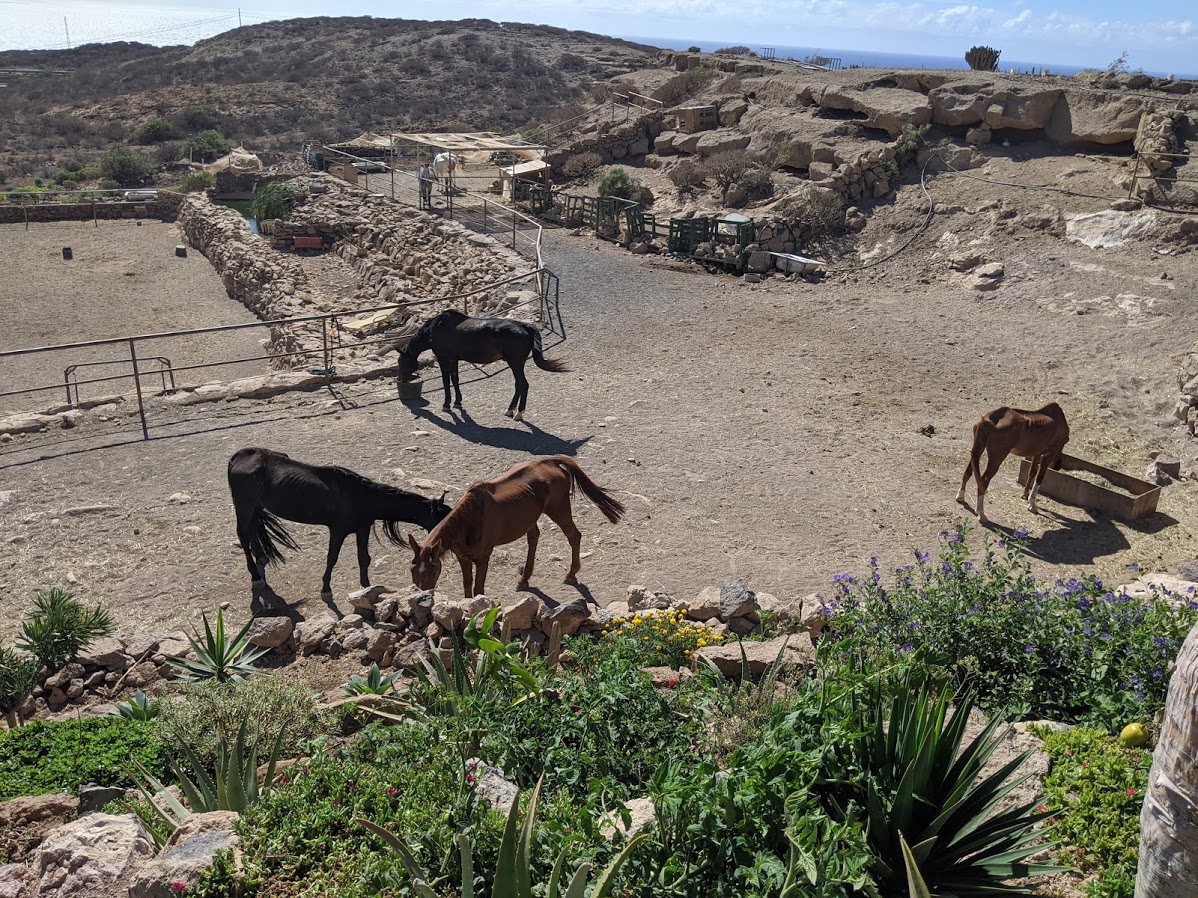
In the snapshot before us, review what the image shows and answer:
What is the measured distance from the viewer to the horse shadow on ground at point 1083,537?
1017cm

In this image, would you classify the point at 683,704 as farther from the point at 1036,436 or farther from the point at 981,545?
the point at 1036,436

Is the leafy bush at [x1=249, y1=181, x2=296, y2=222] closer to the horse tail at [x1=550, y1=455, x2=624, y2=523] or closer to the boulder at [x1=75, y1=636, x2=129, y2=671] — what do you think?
the horse tail at [x1=550, y1=455, x2=624, y2=523]

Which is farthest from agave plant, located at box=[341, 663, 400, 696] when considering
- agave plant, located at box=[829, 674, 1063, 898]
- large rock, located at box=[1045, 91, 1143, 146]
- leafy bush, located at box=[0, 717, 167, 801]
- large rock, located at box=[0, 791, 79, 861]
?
large rock, located at box=[1045, 91, 1143, 146]

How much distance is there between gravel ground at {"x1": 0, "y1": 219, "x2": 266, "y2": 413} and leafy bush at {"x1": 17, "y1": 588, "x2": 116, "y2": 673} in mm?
8921

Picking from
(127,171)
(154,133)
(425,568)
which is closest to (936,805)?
(425,568)

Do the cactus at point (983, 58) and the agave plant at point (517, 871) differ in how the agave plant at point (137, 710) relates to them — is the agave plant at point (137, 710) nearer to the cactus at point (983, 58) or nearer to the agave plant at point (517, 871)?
the agave plant at point (517, 871)

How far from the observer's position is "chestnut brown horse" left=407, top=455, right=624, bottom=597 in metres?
8.34

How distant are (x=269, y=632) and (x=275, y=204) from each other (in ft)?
82.7

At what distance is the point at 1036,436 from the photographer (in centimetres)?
1079

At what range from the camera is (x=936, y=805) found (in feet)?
13.4

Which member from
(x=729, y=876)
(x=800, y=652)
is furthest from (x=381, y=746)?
(x=800, y=652)

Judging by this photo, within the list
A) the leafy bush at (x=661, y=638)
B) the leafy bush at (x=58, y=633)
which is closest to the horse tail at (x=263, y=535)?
the leafy bush at (x=58, y=633)

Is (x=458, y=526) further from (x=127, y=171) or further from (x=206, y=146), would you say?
(x=206, y=146)

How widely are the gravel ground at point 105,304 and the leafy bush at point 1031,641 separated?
44.1 ft
